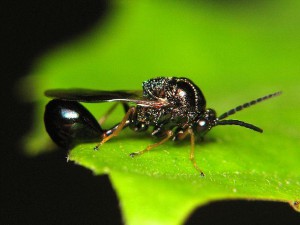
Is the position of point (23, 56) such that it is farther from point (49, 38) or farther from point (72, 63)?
point (72, 63)

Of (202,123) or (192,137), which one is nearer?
(192,137)

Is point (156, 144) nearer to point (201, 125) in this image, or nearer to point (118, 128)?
point (118, 128)

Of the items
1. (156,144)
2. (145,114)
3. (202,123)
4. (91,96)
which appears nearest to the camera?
(156,144)

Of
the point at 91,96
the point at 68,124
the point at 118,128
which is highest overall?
the point at 91,96

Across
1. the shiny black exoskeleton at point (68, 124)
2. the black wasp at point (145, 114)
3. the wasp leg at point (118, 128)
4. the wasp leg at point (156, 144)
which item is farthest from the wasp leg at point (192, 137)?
the shiny black exoskeleton at point (68, 124)

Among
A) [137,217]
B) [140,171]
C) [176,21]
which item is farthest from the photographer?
[176,21]

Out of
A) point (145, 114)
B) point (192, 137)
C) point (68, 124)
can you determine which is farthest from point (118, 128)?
point (192, 137)

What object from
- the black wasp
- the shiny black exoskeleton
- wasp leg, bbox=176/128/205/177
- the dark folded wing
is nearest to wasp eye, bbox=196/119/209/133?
the black wasp

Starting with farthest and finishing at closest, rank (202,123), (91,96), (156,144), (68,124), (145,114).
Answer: (145,114), (202,123), (68,124), (91,96), (156,144)

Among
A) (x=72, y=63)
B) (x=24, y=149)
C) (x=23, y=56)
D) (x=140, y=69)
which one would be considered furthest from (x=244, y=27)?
(x=24, y=149)
